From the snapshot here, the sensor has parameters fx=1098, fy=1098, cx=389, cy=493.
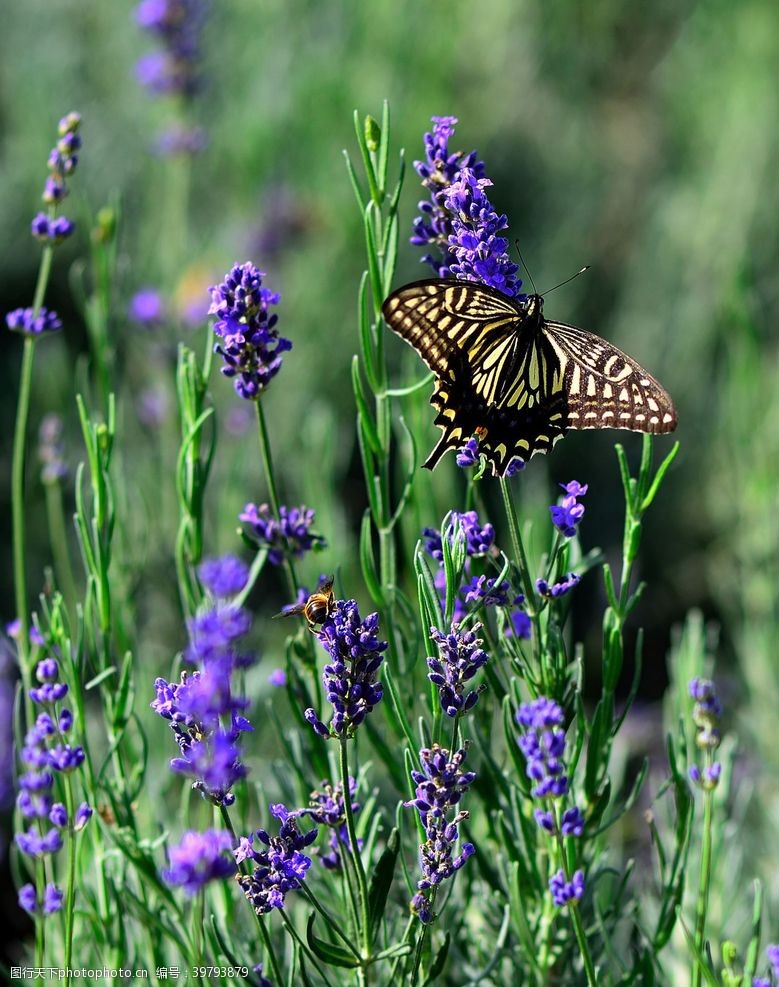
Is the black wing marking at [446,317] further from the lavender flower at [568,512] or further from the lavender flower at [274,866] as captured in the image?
the lavender flower at [274,866]

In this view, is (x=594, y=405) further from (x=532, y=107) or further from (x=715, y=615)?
(x=532, y=107)

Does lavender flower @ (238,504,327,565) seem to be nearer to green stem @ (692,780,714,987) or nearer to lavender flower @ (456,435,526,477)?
lavender flower @ (456,435,526,477)

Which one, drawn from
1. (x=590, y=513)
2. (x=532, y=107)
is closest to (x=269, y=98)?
(x=532, y=107)

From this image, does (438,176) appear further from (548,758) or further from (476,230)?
(548,758)

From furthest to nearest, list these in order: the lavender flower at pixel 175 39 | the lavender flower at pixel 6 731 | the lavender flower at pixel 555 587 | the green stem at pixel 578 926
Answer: the lavender flower at pixel 175 39 → the lavender flower at pixel 6 731 → the lavender flower at pixel 555 587 → the green stem at pixel 578 926

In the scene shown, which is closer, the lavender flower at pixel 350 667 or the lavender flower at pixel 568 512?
the lavender flower at pixel 350 667

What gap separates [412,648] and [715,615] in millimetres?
2539

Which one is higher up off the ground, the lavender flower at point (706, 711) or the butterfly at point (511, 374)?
the butterfly at point (511, 374)

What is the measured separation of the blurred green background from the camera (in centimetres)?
305

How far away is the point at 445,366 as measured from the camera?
1188mm

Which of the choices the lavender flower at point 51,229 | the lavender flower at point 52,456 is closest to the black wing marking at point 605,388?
the lavender flower at point 51,229

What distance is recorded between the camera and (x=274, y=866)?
88cm

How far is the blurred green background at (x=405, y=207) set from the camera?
3055 millimetres

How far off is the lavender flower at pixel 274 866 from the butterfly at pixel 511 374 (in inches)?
14.8
